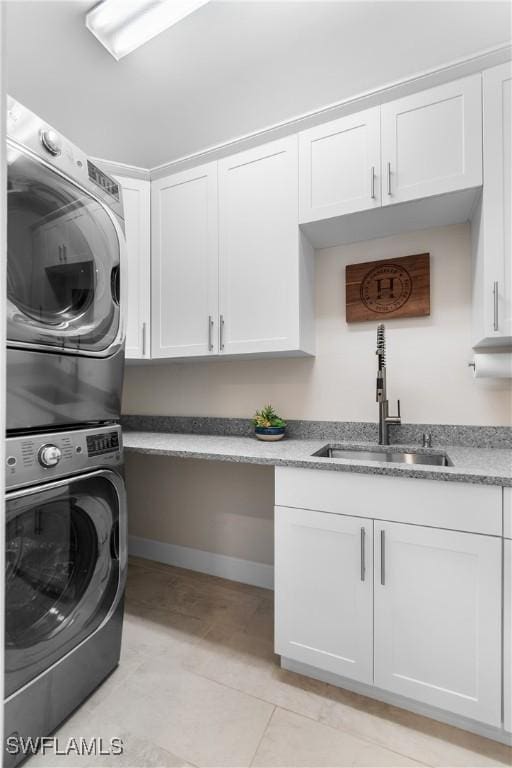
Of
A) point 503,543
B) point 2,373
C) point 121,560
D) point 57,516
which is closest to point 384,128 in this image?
point 503,543

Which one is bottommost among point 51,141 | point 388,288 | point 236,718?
point 236,718

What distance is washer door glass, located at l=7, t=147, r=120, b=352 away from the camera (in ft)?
3.60

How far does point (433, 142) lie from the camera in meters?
1.53

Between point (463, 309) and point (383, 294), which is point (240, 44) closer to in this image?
point (383, 294)

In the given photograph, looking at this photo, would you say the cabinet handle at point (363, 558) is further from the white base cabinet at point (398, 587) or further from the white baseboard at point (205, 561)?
the white baseboard at point (205, 561)

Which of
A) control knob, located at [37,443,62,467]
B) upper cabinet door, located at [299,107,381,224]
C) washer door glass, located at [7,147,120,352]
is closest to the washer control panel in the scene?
control knob, located at [37,443,62,467]

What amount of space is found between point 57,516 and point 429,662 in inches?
52.3

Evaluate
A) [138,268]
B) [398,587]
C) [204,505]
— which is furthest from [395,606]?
[138,268]

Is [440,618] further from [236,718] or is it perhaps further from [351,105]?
[351,105]

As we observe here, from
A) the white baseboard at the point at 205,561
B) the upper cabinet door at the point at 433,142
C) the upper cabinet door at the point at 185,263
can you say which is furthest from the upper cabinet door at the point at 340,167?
the white baseboard at the point at 205,561

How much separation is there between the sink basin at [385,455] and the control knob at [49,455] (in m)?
1.01

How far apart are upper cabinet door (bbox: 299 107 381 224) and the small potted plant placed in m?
1.00

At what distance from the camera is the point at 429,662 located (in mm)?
1264
